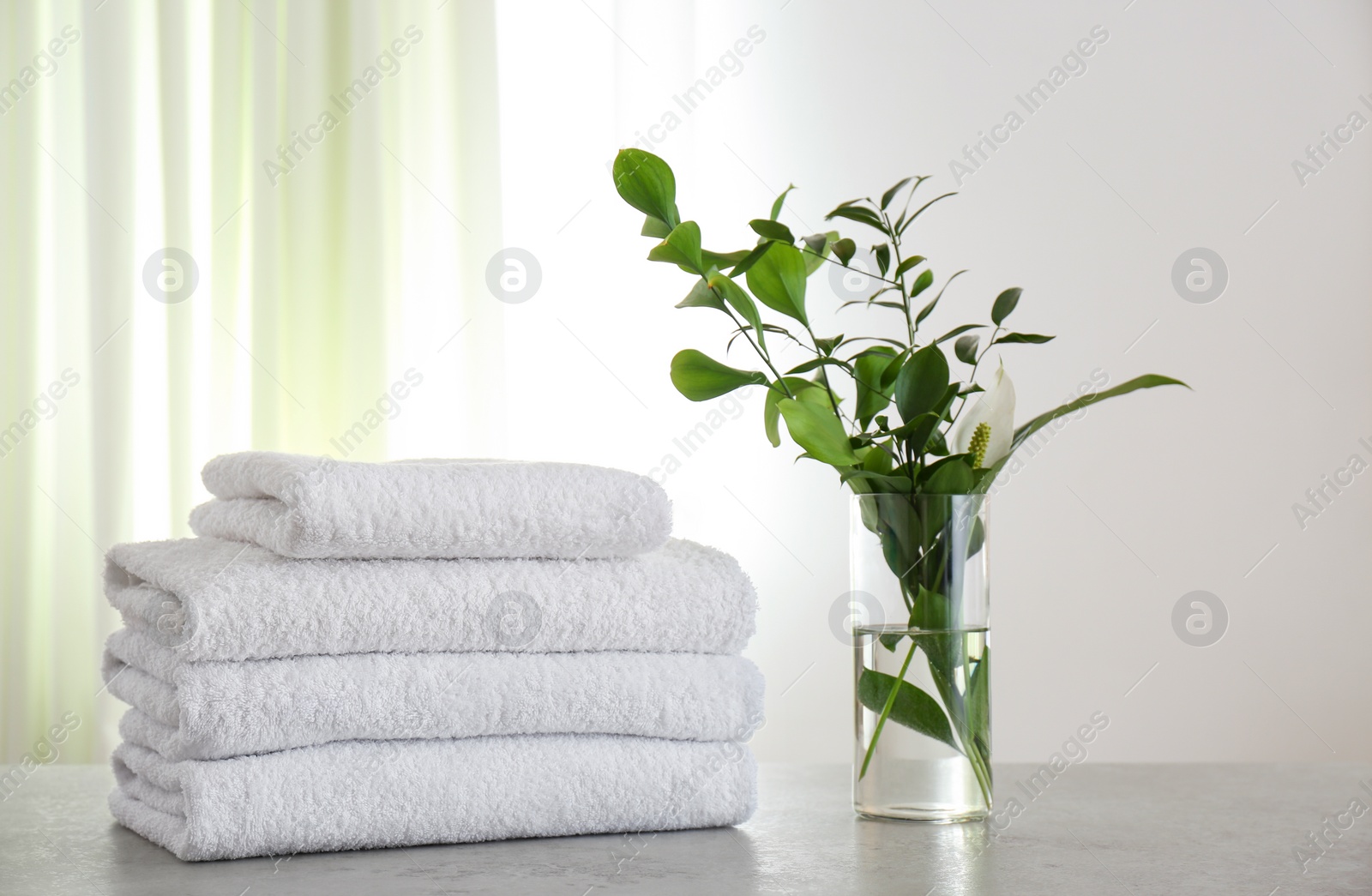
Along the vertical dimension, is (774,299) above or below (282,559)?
above

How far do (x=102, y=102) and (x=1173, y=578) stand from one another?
1.68m

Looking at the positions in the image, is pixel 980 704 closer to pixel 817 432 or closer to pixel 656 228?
pixel 817 432

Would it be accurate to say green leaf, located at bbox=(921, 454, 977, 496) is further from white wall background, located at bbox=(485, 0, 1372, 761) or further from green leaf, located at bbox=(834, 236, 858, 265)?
white wall background, located at bbox=(485, 0, 1372, 761)

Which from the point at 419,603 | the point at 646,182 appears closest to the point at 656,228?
the point at 646,182

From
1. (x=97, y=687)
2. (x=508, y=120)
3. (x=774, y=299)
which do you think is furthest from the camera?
(x=508, y=120)

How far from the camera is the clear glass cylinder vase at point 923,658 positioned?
0.64 meters

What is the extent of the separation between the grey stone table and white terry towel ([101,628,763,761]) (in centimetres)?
6

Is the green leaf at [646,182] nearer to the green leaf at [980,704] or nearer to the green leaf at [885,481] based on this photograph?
the green leaf at [885,481]

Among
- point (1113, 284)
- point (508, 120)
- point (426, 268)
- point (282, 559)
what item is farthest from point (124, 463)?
point (1113, 284)

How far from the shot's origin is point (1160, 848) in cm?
59

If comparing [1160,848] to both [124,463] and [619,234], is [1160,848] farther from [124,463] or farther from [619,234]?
[124,463]

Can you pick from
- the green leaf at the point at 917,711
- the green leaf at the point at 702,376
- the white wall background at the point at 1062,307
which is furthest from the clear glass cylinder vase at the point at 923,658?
the white wall background at the point at 1062,307

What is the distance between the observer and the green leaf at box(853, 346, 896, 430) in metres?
0.68

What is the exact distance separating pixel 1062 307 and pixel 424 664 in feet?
4.43
